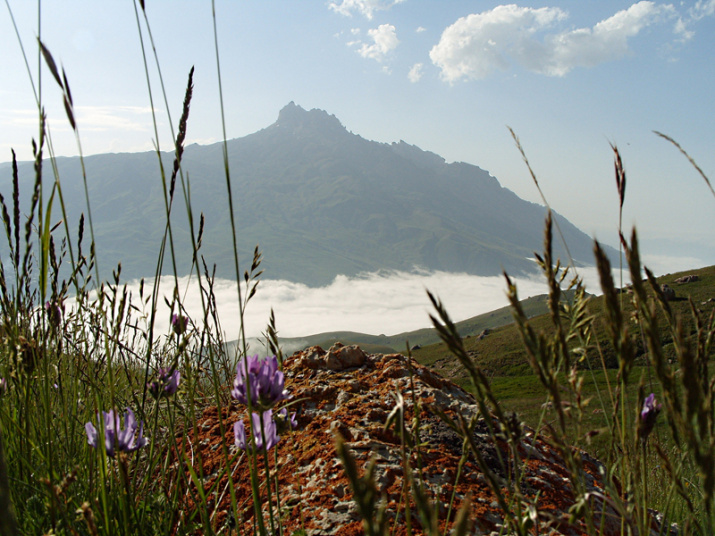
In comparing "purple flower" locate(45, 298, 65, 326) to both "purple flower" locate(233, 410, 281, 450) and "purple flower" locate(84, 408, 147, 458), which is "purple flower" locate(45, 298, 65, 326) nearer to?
"purple flower" locate(84, 408, 147, 458)

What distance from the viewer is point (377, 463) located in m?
2.09

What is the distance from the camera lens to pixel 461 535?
1.68 ft

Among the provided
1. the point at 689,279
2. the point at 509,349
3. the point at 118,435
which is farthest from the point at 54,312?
the point at 689,279

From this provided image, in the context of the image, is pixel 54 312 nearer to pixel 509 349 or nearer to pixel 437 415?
pixel 437 415

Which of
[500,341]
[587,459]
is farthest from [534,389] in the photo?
[587,459]

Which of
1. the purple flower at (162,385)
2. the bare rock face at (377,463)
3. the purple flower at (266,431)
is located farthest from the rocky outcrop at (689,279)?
the purple flower at (266,431)

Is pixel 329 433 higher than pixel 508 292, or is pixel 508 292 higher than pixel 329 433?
pixel 508 292

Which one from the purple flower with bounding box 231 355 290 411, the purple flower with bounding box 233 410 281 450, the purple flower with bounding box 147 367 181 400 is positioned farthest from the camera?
the purple flower with bounding box 147 367 181 400

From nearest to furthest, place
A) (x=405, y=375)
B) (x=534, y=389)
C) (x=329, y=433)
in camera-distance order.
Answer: (x=329, y=433), (x=405, y=375), (x=534, y=389)

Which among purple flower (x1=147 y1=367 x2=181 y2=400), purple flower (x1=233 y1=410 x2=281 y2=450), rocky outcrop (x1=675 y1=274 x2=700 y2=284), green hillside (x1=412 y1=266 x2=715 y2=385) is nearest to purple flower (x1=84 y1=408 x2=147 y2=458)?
purple flower (x1=147 y1=367 x2=181 y2=400)

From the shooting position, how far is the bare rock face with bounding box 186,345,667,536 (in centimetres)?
182

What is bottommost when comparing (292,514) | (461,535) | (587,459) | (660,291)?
(587,459)

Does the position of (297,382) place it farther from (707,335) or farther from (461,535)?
(461,535)

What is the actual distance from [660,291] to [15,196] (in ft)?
6.51
